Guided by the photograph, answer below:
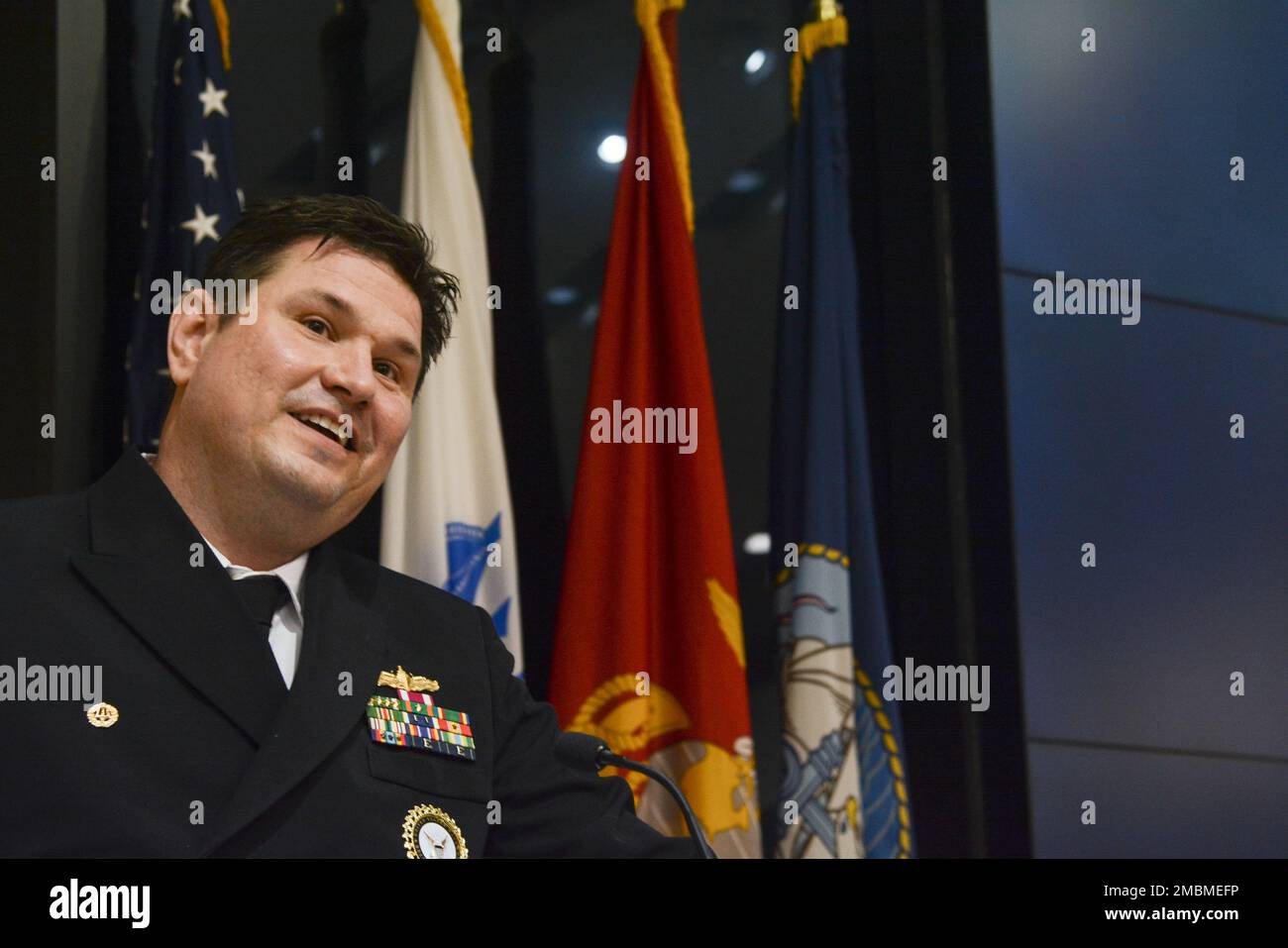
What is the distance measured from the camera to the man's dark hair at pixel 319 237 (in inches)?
90.4

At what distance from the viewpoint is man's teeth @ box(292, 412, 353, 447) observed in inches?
84.9

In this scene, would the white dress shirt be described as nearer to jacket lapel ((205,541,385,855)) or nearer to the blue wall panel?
jacket lapel ((205,541,385,855))

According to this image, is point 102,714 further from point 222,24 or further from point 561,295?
point 561,295

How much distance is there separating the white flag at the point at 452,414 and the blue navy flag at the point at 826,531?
1.99 feet

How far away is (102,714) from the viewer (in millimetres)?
1785

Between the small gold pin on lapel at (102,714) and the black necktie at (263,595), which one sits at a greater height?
the black necktie at (263,595)

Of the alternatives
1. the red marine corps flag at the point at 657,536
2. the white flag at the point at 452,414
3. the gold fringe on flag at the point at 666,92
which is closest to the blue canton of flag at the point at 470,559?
the white flag at the point at 452,414

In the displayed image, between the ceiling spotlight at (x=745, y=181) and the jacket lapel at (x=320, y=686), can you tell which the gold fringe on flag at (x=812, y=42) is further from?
the jacket lapel at (x=320, y=686)

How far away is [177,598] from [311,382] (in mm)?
378

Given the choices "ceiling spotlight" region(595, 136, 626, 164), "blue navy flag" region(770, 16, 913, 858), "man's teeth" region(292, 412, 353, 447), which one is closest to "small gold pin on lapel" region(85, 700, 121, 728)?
"man's teeth" region(292, 412, 353, 447)

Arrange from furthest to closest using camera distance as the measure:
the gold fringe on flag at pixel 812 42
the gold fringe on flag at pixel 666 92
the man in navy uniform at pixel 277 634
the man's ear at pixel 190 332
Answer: the gold fringe on flag at pixel 812 42 < the gold fringe on flag at pixel 666 92 < the man's ear at pixel 190 332 < the man in navy uniform at pixel 277 634

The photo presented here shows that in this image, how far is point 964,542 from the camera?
11.9 feet

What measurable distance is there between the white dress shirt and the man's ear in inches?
6.8

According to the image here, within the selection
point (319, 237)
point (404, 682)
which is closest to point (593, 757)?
point (404, 682)
